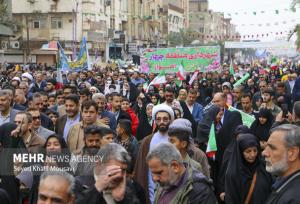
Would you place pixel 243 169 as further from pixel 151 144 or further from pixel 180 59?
pixel 180 59

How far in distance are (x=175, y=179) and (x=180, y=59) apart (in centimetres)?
1653

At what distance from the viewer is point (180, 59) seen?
20.5m

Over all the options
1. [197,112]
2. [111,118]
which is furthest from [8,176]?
Result: [197,112]

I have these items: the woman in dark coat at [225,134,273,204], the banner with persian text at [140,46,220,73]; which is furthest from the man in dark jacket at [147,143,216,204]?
the banner with persian text at [140,46,220,73]

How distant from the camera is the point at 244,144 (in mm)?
5590

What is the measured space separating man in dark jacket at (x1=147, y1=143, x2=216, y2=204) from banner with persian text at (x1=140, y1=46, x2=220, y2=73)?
628 inches

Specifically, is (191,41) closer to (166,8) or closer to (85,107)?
(166,8)

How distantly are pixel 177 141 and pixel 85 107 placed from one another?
67.8 inches

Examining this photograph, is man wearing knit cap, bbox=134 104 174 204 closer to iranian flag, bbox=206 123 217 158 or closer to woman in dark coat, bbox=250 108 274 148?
iranian flag, bbox=206 123 217 158

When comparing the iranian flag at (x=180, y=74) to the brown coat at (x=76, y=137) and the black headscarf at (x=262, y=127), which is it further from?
the brown coat at (x=76, y=137)

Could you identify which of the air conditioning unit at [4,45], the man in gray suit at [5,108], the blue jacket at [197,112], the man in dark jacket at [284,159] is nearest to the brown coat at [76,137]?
the man in gray suit at [5,108]

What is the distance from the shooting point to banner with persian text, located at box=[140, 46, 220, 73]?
20344 mm

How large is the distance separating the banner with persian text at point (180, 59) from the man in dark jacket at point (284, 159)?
1579 cm

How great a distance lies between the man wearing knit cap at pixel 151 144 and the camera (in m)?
6.06
